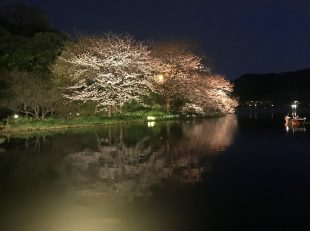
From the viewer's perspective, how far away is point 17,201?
29.9 ft

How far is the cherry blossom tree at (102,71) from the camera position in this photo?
34.0 m

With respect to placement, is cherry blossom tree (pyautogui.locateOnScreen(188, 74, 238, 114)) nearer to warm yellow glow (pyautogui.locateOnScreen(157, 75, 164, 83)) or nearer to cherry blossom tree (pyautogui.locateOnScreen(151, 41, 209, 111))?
cherry blossom tree (pyautogui.locateOnScreen(151, 41, 209, 111))

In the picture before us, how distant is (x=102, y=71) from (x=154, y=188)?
26.4m

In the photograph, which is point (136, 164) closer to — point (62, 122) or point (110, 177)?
point (110, 177)

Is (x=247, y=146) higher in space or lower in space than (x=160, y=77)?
lower

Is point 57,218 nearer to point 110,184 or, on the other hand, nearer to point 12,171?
point 110,184

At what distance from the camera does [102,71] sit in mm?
35406

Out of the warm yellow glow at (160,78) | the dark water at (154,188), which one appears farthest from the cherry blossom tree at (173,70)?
the dark water at (154,188)

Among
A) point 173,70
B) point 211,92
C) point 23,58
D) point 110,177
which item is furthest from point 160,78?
point 110,177

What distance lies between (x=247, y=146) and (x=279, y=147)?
1.41m

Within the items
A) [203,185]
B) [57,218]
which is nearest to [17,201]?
[57,218]

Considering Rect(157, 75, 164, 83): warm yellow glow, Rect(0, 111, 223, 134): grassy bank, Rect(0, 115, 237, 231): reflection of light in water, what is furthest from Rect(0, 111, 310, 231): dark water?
Rect(157, 75, 164, 83): warm yellow glow

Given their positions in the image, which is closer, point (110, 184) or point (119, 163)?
point (110, 184)

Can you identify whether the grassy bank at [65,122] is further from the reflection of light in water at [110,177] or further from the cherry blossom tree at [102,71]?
the reflection of light in water at [110,177]
